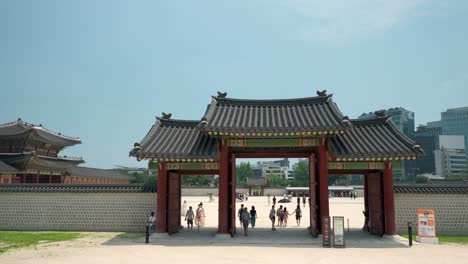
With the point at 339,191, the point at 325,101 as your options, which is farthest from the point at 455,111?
the point at 325,101

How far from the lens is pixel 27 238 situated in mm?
18906

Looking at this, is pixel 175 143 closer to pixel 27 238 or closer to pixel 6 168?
pixel 27 238

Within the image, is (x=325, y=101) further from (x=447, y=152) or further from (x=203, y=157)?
(x=447, y=152)

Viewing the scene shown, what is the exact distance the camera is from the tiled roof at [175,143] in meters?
18.8

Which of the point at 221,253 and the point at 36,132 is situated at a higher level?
the point at 36,132

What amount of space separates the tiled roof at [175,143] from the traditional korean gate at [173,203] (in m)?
1.82

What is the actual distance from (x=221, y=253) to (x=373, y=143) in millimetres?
10346

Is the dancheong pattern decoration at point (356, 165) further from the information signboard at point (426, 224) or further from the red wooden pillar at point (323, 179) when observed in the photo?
the information signboard at point (426, 224)

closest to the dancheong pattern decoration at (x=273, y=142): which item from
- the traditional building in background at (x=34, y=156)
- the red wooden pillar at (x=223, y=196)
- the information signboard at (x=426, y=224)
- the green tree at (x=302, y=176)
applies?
the red wooden pillar at (x=223, y=196)

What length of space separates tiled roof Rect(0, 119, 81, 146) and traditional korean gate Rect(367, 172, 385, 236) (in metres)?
40.1

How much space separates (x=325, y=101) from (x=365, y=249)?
9068mm

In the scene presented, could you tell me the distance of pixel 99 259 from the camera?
530 inches

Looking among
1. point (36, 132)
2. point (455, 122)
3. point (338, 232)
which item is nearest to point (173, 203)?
point (338, 232)

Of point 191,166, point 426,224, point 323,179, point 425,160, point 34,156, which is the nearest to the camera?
point 426,224
